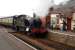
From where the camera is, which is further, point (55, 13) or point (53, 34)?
→ point (55, 13)

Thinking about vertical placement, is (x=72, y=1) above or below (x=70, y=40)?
above

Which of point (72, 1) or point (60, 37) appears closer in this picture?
point (60, 37)

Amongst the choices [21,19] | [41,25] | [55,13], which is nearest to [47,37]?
[41,25]

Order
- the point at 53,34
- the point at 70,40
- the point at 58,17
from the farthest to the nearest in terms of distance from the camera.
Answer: the point at 58,17
the point at 53,34
the point at 70,40

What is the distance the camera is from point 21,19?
1893 inches

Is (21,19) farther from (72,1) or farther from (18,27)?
(72,1)

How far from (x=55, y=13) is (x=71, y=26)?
26.0ft

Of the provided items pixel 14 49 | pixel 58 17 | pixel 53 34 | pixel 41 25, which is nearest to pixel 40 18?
pixel 41 25

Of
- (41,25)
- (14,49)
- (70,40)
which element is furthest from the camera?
(41,25)

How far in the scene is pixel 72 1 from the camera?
53.8 meters

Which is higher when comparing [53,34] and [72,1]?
[72,1]

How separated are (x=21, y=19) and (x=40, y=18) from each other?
1512 centimetres

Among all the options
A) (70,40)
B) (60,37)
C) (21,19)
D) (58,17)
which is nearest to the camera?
(70,40)

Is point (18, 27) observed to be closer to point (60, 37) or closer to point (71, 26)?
point (71, 26)
